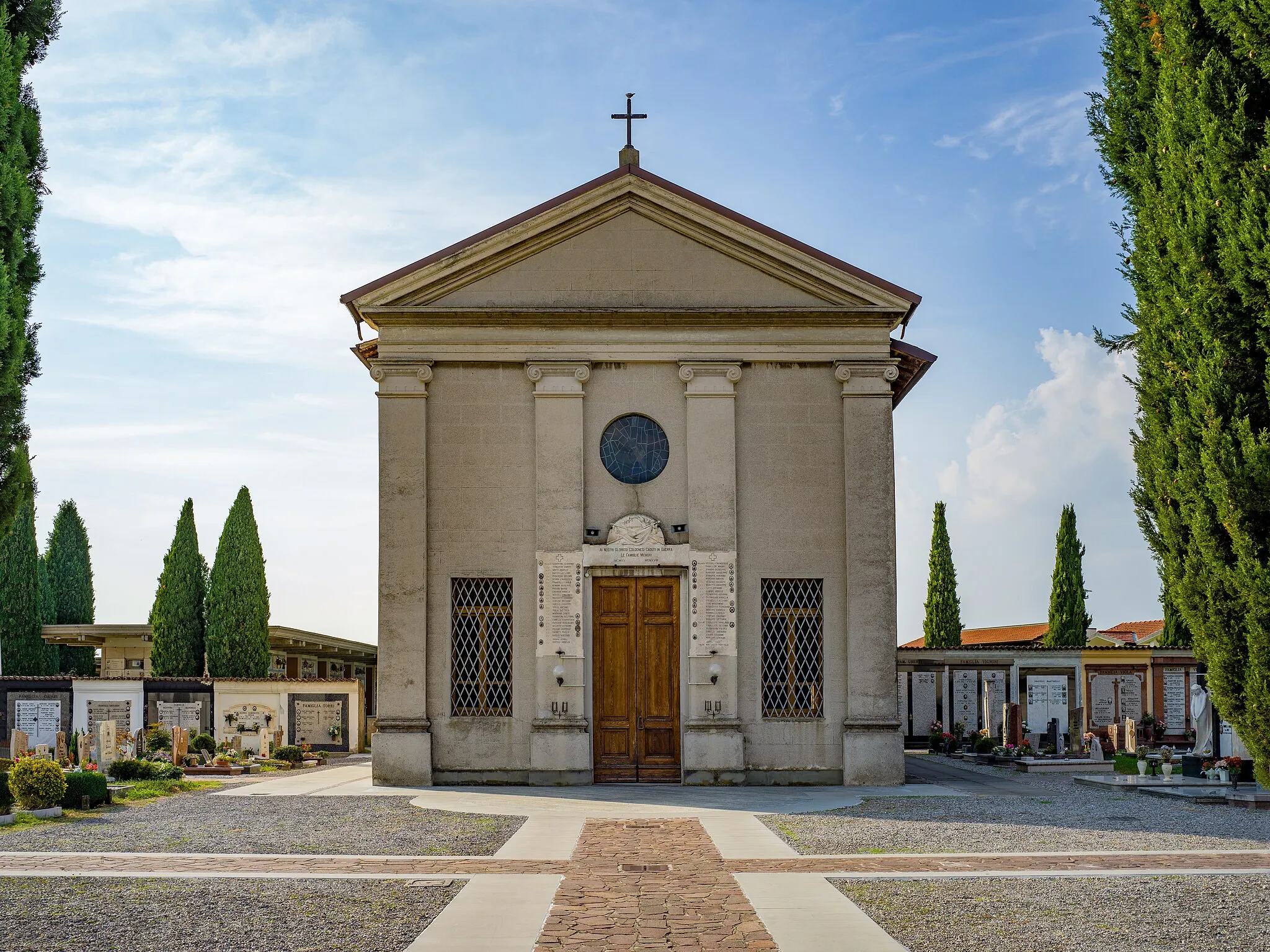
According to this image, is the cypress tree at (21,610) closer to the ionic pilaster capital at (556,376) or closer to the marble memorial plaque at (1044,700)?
the ionic pilaster capital at (556,376)

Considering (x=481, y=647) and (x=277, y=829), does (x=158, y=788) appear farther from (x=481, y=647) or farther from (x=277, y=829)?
(x=277, y=829)

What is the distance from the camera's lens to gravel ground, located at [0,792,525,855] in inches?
489

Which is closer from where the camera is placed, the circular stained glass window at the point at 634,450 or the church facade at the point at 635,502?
the church facade at the point at 635,502

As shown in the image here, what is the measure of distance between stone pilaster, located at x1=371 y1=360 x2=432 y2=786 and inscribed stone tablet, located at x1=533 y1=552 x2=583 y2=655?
5.83 ft

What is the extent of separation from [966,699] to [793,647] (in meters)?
12.8

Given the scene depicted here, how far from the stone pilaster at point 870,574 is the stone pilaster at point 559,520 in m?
4.11

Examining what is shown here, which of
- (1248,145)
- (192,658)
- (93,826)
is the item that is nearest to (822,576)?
(1248,145)

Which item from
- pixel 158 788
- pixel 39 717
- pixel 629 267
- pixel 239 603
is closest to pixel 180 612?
pixel 239 603

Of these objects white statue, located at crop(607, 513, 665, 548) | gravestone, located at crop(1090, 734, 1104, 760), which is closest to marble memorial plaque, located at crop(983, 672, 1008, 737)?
gravestone, located at crop(1090, 734, 1104, 760)

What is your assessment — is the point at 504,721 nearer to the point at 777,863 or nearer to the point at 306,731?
the point at 777,863

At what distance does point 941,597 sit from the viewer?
4309cm

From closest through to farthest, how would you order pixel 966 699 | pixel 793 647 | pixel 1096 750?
pixel 793 647 → pixel 1096 750 → pixel 966 699

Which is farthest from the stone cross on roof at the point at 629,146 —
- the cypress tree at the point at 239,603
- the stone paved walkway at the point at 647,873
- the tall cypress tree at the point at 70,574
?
the tall cypress tree at the point at 70,574

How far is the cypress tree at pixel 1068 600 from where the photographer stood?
42.6 meters
